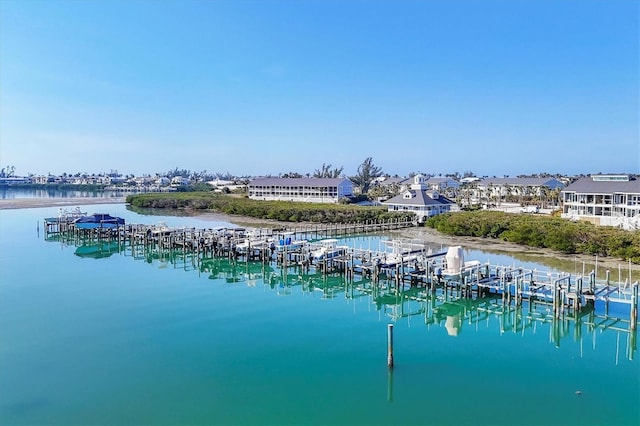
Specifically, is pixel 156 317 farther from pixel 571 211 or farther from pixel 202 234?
pixel 571 211

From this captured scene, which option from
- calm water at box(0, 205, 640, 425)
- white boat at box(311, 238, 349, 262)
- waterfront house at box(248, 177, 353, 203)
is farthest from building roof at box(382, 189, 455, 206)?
calm water at box(0, 205, 640, 425)

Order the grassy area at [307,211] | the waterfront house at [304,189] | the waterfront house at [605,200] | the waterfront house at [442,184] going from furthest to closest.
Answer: the waterfront house at [442,184]
the waterfront house at [304,189]
the grassy area at [307,211]
the waterfront house at [605,200]

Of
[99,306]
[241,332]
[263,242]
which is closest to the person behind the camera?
[241,332]

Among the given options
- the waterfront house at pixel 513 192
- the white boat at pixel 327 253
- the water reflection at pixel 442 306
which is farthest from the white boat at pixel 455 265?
the waterfront house at pixel 513 192

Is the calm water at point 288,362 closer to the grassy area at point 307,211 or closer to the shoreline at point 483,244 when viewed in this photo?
the shoreline at point 483,244

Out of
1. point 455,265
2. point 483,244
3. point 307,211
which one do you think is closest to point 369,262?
point 455,265

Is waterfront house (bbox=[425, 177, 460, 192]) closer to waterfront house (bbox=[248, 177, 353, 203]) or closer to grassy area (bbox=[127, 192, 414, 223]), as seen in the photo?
waterfront house (bbox=[248, 177, 353, 203])

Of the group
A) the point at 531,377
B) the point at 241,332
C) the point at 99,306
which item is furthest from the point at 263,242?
the point at 531,377
